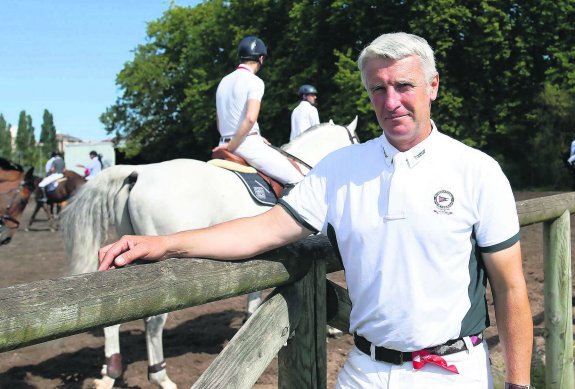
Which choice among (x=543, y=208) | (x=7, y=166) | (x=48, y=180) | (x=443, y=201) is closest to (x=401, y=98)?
(x=443, y=201)

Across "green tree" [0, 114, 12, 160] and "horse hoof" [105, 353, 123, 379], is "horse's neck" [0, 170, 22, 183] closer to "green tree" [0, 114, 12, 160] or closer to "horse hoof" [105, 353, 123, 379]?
"horse hoof" [105, 353, 123, 379]

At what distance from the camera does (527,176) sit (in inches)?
1040

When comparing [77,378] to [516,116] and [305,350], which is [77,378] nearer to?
[305,350]

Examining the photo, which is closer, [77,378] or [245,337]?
[245,337]

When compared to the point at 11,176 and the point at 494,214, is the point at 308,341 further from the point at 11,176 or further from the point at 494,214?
the point at 11,176

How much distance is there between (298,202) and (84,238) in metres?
3.45

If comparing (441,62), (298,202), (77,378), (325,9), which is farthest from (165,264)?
(325,9)

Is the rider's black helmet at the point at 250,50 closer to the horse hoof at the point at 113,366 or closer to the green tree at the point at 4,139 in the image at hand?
the horse hoof at the point at 113,366

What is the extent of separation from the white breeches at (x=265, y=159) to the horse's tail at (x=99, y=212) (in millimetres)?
1012

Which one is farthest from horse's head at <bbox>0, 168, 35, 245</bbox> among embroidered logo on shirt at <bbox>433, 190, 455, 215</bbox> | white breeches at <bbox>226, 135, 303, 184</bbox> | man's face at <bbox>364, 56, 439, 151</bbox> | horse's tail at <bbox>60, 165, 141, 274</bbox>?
embroidered logo on shirt at <bbox>433, 190, 455, 215</bbox>

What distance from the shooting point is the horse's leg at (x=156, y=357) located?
4805 mm

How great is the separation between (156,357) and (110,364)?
0.35 m

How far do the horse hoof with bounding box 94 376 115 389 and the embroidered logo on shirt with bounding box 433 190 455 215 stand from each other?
364 cm

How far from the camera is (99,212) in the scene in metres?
5.23
